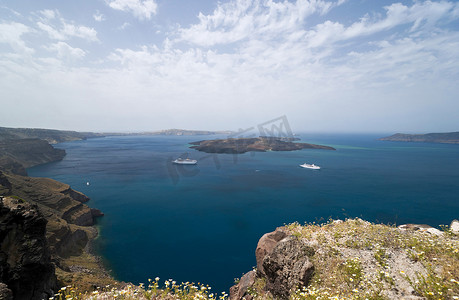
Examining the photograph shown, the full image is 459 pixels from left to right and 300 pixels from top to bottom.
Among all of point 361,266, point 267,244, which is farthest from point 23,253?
point 361,266

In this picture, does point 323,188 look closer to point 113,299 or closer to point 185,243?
point 185,243

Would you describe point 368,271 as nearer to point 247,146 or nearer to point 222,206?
point 222,206

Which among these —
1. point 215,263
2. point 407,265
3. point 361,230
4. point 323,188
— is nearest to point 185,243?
point 215,263

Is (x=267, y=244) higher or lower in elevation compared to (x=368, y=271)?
lower

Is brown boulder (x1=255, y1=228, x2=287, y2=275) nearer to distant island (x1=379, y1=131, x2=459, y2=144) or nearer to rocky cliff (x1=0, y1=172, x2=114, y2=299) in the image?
rocky cliff (x1=0, y1=172, x2=114, y2=299)

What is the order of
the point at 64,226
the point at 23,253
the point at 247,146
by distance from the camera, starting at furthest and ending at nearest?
the point at 247,146, the point at 64,226, the point at 23,253
